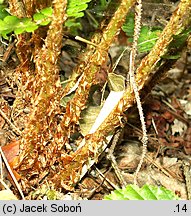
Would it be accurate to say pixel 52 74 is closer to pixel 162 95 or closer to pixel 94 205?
pixel 94 205

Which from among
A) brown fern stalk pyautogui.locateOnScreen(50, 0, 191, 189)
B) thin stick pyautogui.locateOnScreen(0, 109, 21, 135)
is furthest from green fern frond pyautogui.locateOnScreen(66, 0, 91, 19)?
thin stick pyautogui.locateOnScreen(0, 109, 21, 135)

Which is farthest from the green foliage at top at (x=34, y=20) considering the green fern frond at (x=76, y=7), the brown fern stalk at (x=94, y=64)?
the brown fern stalk at (x=94, y=64)

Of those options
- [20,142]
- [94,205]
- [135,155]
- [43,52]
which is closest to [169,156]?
[135,155]

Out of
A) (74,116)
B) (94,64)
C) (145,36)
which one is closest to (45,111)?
(74,116)

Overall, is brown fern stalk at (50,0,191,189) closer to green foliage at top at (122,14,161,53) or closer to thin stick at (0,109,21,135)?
green foliage at top at (122,14,161,53)

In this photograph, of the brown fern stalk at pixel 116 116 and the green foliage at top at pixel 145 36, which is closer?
the brown fern stalk at pixel 116 116

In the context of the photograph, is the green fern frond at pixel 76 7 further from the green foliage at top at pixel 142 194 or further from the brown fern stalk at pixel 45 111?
the green foliage at top at pixel 142 194

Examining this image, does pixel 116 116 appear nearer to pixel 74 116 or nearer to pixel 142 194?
pixel 74 116
